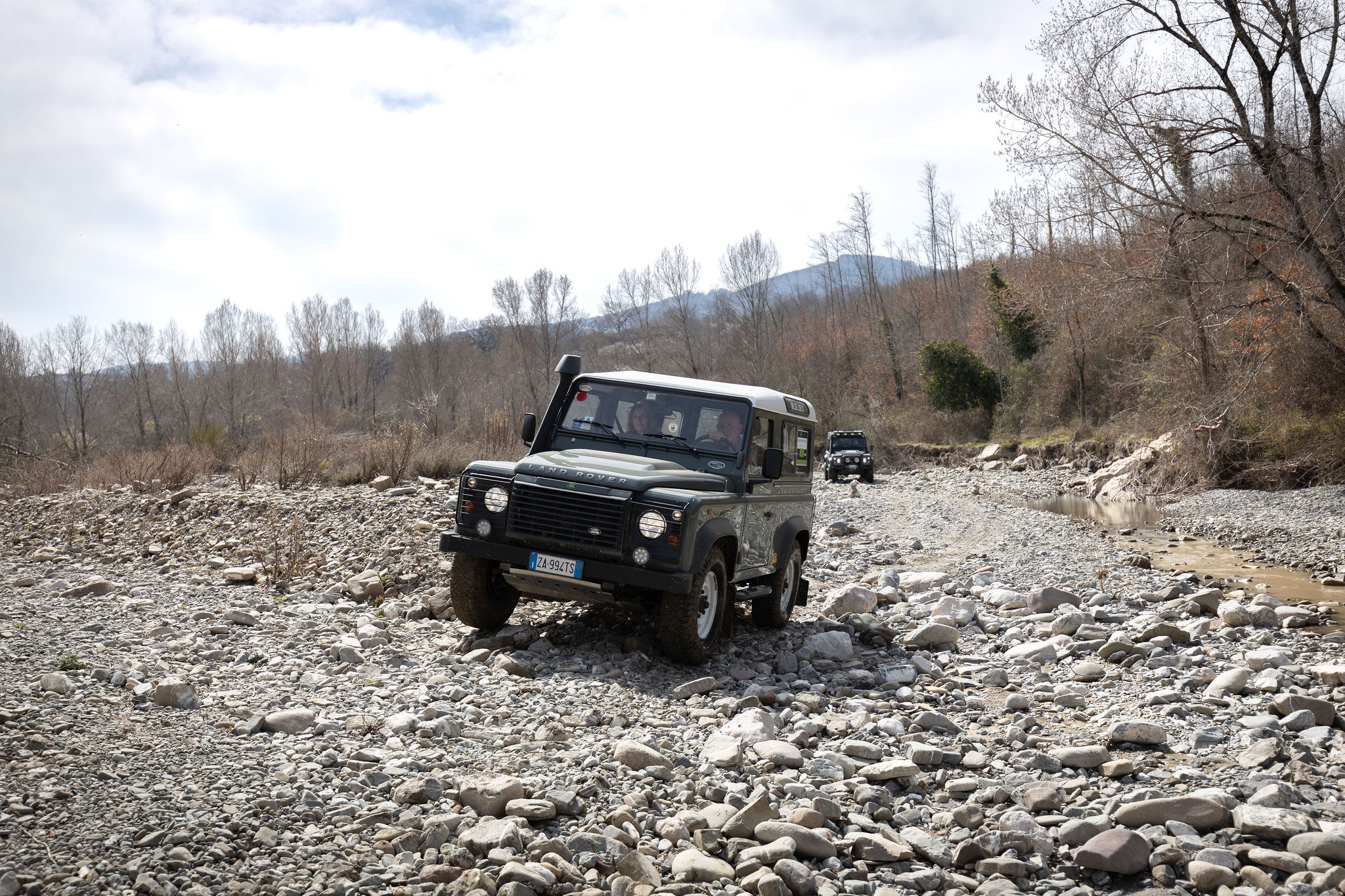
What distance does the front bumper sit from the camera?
600cm

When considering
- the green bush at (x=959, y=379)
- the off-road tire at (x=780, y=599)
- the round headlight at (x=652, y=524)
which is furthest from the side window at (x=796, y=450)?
the green bush at (x=959, y=379)

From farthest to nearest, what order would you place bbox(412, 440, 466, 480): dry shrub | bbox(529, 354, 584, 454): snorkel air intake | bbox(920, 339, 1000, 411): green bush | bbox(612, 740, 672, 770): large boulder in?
1. bbox(920, 339, 1000, 411): green bush
2. bbox(412, 440, 466, 480): dry shrub
3. bbox(529, 354, 584, 454): snorkel air intake
4. bbox(612, 740, 672, 770): large boulder

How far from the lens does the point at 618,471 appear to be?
6461 millimetres

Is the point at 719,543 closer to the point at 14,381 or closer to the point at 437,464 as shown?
the point at 437,464

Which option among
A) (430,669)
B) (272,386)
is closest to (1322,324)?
(430,669)

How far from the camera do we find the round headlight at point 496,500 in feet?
21.3

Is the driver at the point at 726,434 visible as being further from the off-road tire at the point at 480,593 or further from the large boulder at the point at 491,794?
the large boulder at the point at 491,794

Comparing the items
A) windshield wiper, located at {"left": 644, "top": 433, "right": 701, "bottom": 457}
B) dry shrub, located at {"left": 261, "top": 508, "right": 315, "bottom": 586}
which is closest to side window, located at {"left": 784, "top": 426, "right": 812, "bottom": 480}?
windshield wiper, located at {"left": 644, "top": 433, "right": 701, "bottom": 457}

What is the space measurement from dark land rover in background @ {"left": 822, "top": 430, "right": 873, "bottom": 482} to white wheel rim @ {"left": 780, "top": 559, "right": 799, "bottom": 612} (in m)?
24.9

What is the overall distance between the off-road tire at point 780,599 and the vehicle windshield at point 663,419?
1.52 m

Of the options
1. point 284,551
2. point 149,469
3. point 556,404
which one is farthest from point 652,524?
point 149,469

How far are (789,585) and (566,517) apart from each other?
3063 millimetres

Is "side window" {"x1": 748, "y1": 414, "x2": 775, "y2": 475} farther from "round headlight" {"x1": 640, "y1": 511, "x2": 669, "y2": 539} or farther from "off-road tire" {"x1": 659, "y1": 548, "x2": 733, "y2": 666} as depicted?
"round headlight" {"x1": 640, "y1": 511, "x2": 669, "y2": 539}

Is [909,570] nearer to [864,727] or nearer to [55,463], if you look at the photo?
[864,727]
